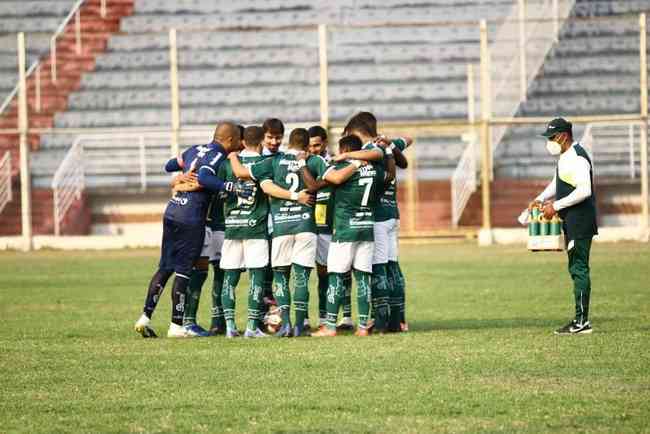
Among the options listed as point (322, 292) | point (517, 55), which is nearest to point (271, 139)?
point (322, 292)

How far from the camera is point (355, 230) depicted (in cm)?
1331

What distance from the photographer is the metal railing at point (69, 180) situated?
105ft

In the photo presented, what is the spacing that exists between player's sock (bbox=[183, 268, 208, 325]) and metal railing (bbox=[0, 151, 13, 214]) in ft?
60.9

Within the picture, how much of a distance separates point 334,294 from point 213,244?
1438 millimetres

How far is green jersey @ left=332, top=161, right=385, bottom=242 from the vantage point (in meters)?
13.3

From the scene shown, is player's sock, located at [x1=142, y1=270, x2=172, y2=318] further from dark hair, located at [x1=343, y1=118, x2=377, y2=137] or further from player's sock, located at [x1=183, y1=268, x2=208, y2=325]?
dark hair, located at [x1=343, y1=118, x2=377, y2=137]

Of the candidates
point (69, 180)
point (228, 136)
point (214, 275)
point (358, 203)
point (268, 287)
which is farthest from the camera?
point (69, 180)

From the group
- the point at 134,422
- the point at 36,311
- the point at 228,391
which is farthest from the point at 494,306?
the point at 134,422

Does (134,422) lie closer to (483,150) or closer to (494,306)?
(494,306)

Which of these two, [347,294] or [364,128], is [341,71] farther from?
[364,128]

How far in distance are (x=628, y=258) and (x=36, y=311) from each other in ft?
35.9

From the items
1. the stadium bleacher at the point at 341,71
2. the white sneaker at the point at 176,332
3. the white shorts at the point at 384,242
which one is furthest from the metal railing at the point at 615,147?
the white sneaker at the point at 176,332

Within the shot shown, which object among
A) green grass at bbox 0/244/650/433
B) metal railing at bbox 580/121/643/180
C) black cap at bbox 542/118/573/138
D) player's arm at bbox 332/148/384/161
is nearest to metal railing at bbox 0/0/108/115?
metal railing at bbox 580/121/643/180

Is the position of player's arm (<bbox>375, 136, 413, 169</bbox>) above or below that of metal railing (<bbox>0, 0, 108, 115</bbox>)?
below
